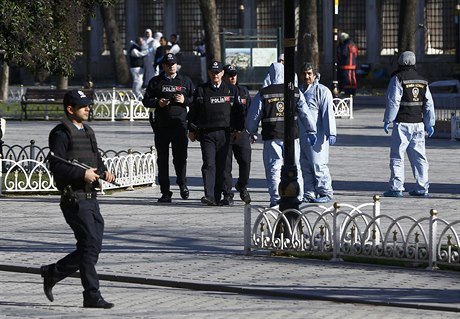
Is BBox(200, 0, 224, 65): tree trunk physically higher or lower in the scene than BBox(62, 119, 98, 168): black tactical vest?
higher

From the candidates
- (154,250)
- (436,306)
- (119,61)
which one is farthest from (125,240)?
(119,61)

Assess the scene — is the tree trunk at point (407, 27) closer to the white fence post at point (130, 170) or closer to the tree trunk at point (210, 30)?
the tree trunk at point (210, 30)

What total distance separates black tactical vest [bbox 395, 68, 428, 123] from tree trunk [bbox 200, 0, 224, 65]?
85.8 ft

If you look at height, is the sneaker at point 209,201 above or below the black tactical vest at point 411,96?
below

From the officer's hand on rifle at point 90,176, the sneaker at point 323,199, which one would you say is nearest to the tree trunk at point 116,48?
the sneaker at point 323,199

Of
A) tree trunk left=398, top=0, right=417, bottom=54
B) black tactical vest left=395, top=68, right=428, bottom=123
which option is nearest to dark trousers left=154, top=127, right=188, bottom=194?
black tactical vest left=395, top=68, right=428, bottom=123

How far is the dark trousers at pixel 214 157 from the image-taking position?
63.2 ft

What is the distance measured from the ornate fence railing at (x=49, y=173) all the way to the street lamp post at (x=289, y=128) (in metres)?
6.23

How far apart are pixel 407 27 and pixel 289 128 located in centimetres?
3217

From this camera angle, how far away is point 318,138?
64.0ft

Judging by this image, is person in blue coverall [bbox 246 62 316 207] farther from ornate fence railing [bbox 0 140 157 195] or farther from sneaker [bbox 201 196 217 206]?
ornate fence railing [bbox 0 140 157 195]

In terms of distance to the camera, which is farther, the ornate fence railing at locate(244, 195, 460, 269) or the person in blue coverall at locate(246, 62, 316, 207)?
the person in blue coverall at locate(246, 62, 316, 207)

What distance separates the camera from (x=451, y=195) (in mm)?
20219

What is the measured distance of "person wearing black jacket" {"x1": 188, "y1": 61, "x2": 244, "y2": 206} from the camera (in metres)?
19.3
